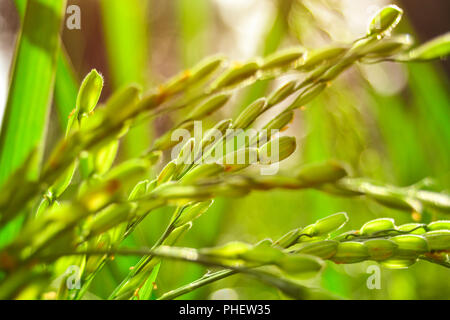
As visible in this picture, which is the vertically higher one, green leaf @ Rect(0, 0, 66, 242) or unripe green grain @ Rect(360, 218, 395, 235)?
green leaf @ Rect(0, 0, 66, 242)

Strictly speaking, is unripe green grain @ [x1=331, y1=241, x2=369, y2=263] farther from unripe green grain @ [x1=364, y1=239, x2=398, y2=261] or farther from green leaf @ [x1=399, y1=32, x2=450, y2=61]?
green leaf @ [x1=399, y1=32, x2=450, y2=61]

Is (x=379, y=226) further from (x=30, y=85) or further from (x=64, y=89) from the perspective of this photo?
(x=64, y=89)

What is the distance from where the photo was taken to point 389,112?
1.37 metres

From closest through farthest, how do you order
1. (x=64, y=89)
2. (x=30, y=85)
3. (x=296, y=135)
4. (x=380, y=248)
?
(x=380, y=248) < (x=30, y=85) < (x=64, y=89) < (x=296, y=135)

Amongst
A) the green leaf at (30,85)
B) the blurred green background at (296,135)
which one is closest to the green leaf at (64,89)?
the blurred green background at (296,135)

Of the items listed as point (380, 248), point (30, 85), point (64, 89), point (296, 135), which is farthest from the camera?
point (296, 135)

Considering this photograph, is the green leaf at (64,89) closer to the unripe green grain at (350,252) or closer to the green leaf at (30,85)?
the green leaf at (30,85)

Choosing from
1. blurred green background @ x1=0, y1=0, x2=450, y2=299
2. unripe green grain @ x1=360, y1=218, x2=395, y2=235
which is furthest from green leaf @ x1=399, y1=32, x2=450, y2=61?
blurred green background @ x1=0, y1=0, x2=450, y2=299

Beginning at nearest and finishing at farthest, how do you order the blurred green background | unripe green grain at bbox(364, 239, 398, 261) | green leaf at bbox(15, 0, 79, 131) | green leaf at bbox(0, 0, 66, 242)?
unripe green grain at bbox(364, 239, 398, 261), green leaf at bbox(0, 0, 66, 242), green leaf at bbox(15, 0, 79, 131), the blurred green background

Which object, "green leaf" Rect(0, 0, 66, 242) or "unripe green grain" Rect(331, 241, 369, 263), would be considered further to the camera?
"green leaf" Rect(0, 0, 66, 242)

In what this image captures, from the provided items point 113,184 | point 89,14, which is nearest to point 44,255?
point 113,184

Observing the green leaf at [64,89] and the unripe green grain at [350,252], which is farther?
the green leaf at [64,89]

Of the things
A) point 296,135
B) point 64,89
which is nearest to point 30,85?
point 64,89
